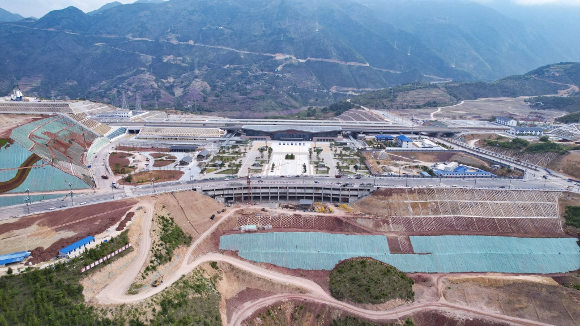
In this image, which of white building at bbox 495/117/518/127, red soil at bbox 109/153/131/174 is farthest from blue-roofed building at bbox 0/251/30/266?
white building at bbox 495/117/518/127

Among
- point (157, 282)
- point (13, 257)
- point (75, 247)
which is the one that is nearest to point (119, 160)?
point (75, 247)

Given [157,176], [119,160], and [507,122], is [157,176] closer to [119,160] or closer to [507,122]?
[119,160]

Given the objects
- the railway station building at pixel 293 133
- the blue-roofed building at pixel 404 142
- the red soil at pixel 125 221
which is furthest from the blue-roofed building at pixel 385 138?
the red soil at pixel 125 221

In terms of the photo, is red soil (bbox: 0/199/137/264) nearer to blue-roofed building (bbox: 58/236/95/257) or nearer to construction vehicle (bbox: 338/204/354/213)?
blue-roofed building (bbox: 58/236/95/257)

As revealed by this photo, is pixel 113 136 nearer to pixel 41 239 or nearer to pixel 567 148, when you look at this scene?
pixel 41 239

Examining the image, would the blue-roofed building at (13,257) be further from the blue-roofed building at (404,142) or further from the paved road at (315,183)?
the blue-roofed building at (404,142)

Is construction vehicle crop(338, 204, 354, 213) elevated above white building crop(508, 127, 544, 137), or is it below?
below
